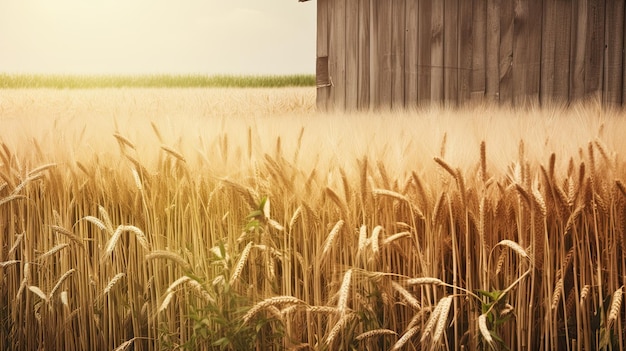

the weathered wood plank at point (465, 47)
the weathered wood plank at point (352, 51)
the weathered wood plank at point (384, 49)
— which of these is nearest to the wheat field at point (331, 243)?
the weathered wood plank at point (465, 47)

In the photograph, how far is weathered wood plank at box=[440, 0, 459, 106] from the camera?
11.7ft

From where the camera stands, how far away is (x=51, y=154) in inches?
65.5

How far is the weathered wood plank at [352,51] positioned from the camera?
3820 millimetres

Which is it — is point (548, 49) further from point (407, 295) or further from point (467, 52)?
point (407, 295)

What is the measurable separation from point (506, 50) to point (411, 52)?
488 mm

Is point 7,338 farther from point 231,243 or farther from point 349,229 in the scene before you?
point 349,229

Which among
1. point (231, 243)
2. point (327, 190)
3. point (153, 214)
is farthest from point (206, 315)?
point (327, 190)

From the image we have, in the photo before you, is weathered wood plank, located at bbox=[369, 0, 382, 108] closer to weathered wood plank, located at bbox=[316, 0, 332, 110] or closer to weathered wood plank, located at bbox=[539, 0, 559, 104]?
weathered wood plank, located at bbox=[316, 0, 332, 110]

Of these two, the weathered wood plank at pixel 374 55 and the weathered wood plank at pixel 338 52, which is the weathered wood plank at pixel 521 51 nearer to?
the weathered wood plank at pixel 374 55

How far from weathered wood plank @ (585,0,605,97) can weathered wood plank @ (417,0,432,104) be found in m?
0.77

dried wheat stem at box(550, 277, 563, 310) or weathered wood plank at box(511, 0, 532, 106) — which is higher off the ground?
weathered wood plank at box(511, 0, 532, 106)

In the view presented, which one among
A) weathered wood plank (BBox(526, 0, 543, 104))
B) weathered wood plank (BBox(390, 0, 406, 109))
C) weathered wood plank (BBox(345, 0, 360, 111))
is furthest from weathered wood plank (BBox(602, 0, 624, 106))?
weathered wood plank (BBox(345, 0, 360, 111))

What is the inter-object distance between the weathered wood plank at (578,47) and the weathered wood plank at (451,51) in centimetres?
56

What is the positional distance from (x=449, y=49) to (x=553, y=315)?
2.62m
